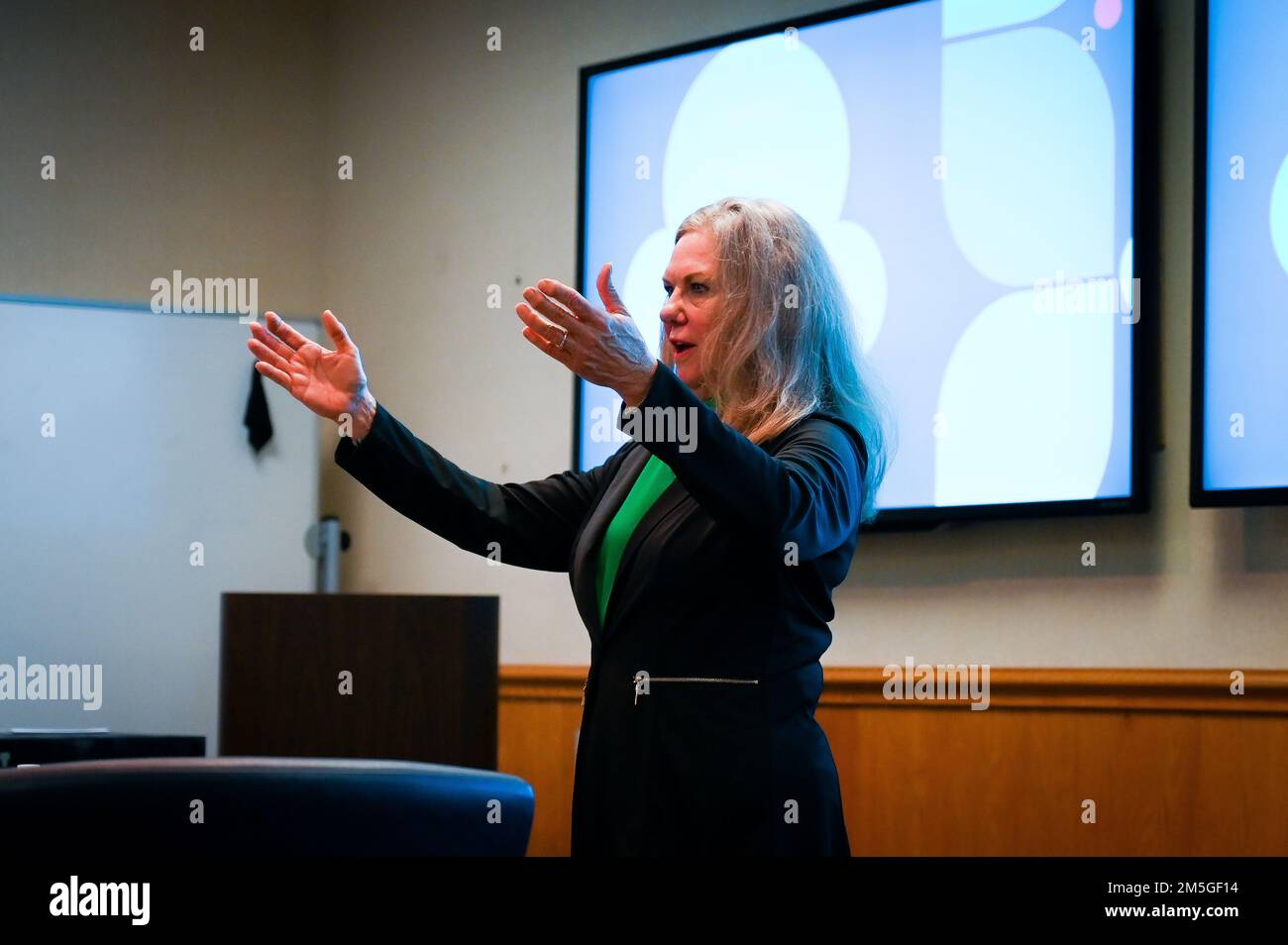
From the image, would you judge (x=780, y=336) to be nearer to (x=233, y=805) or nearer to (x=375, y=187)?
(x=233, y=805)

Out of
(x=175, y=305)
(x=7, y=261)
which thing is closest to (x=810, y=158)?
(x=175, y=305)

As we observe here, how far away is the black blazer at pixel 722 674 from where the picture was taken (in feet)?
5.35

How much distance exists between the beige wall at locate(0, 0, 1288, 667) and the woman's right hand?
1852 mm

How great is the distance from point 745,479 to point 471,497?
1.80 ft

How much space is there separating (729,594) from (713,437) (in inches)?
10.0

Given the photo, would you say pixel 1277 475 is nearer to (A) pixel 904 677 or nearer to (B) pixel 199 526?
(A) pixel 904 677

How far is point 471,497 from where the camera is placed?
6.38 ft

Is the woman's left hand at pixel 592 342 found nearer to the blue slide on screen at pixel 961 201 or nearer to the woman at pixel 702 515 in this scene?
the woman at pixel 702 515

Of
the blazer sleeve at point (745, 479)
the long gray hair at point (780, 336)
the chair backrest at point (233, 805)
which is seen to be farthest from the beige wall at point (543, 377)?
the chair backrest at point (233, 805)

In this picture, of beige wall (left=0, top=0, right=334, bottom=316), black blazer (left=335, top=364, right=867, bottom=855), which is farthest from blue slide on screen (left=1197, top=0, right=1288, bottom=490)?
beige wall (left=0, top=0, right=334, bottom=316)

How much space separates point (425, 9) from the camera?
15.4ft

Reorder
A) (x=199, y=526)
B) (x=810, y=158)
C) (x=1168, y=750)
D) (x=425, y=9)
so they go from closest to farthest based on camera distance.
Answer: (x=1168, y=750), (x=810, y=158), (x=199, y=526), (x=425, y=9)

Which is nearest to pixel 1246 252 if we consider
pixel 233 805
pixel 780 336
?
pixel 780 336

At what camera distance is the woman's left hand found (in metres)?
1.51
